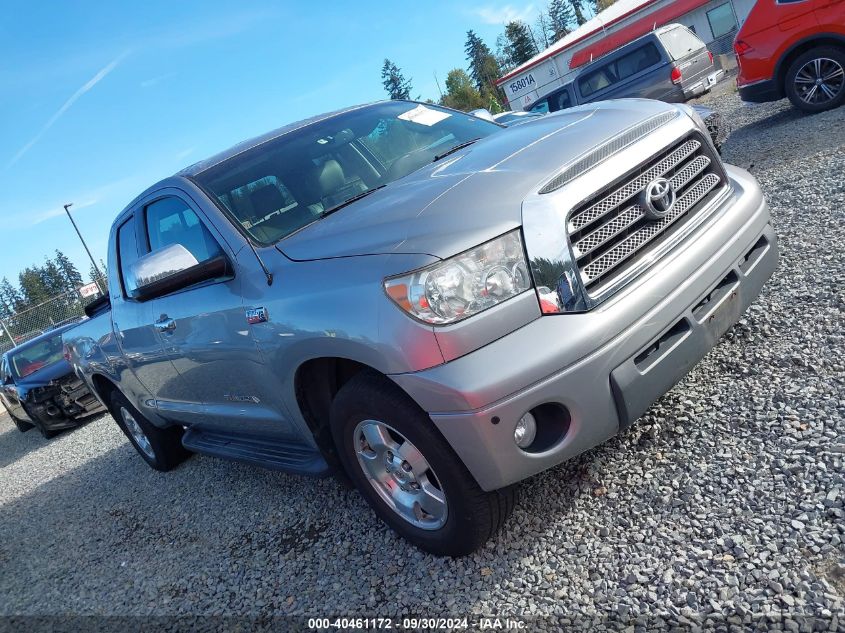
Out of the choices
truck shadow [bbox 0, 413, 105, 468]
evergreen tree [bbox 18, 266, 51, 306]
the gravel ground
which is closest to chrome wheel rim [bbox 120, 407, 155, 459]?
the gravel ground

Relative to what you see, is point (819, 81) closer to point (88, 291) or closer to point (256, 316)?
point (256, 316)

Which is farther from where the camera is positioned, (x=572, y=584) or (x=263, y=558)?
(x=263, y=558)

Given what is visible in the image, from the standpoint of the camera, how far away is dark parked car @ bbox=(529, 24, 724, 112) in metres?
12.9

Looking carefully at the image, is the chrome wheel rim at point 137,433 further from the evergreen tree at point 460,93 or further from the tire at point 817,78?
the evergreen tree at point 460,93

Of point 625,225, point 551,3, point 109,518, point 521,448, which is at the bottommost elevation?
point 109,518

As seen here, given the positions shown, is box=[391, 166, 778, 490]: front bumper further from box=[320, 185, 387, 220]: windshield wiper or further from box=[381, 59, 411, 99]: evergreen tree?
box=[381, 59, 411, 99]: evergreen tree

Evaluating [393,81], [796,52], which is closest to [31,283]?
[393,81]

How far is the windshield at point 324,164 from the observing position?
A: 10.0 feet

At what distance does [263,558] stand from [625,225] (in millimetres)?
2404

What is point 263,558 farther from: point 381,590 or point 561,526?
point 561,526

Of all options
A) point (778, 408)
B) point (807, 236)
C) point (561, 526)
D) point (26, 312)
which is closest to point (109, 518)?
point (561, 526)

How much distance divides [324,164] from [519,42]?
7941 centimetres

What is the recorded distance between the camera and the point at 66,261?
325 feet

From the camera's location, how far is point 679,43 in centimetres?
1350
